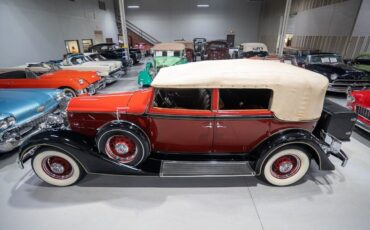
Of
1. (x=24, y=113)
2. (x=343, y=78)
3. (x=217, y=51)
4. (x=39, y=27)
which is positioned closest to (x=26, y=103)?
(x=24, y=113)

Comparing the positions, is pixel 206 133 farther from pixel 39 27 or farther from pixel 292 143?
pixel 39 27

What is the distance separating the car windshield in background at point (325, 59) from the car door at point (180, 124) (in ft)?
22.1

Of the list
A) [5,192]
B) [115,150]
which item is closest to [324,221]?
[115,150]

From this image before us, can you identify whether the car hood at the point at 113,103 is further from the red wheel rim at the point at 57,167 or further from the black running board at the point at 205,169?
the black running board at the point at 205,169

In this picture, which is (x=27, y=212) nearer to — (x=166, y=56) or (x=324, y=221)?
(x=324, y=221)

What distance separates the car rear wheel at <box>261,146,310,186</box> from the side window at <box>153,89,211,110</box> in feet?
3.77

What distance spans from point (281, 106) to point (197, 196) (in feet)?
5.13

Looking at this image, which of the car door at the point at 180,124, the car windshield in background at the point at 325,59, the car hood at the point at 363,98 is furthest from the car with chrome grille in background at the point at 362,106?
the car windshield in background at the point at 325,59

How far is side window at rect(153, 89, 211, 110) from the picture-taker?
2664mm

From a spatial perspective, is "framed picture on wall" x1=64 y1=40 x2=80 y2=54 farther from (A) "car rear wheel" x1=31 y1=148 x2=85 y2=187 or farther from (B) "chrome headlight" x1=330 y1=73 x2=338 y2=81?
(B) "chrome headlight" x1=330 y1=73 x2=338 y2=81

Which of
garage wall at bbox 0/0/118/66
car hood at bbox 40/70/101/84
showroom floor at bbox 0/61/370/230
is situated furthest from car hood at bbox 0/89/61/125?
garage wall at bbox 0/0/118/66

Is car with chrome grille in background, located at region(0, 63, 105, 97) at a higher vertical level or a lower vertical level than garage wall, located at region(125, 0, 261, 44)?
lower

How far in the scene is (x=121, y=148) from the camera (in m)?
2.66

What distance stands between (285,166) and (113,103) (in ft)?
8.27
